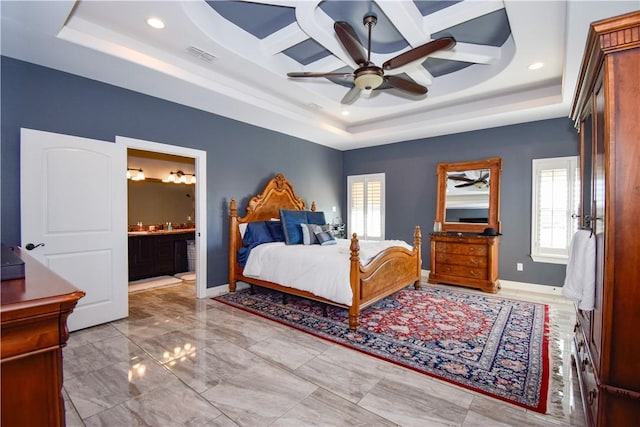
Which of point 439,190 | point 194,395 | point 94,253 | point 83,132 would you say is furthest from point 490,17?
point 94,253

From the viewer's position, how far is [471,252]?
4.80 metres

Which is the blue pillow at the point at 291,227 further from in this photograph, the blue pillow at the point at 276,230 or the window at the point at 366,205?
the window at the point at 366,205

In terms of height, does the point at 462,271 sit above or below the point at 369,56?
below

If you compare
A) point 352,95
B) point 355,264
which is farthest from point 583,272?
point 352,95

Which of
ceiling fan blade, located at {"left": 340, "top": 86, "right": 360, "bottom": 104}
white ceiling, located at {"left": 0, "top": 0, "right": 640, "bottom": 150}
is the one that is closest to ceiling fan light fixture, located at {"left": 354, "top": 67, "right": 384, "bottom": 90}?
ceiling fan blade, located at {"left": 340, "top": 86, "right": 360, "bottom": 104}

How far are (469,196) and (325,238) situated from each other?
2.74 meters

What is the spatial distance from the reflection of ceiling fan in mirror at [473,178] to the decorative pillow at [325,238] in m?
2.58

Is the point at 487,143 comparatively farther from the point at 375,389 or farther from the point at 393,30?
the point at 375,389

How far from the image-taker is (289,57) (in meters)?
3.82

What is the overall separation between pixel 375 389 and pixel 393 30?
3.43 m

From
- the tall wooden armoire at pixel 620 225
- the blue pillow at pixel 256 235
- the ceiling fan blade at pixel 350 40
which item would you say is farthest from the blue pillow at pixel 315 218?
the tall wooden armoire at pixel 620 225

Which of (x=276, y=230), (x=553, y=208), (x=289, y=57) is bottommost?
(x=276, y=230)

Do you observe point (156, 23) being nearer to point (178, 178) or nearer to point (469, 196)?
point (178, 178)

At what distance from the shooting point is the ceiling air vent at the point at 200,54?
3176 mm
